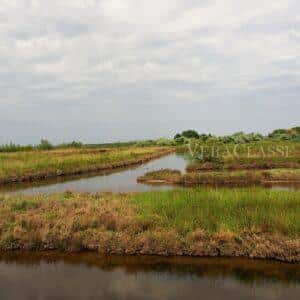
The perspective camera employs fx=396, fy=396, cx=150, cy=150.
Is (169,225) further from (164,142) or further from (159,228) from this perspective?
(164,142)

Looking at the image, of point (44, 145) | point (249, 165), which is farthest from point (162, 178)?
point (44, 145)

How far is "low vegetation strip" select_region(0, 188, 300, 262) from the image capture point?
7953mm

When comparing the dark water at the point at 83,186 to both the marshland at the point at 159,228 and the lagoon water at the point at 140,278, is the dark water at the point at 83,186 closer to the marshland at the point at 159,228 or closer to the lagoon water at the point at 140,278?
the marshland at the point at 159,228

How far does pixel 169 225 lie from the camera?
8672 mm

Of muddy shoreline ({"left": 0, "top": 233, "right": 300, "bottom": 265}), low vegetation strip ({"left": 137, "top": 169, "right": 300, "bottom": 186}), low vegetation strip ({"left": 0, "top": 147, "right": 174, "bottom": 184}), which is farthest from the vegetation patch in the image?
muddy shoreline ({"left": 0, "top": 233, "right": 300, "bottom": 265})

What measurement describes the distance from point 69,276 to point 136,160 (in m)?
26.9

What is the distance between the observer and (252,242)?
7898 mm

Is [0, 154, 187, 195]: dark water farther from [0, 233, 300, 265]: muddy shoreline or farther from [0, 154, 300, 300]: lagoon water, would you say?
[0, 154, 300, 300]: lagoon water

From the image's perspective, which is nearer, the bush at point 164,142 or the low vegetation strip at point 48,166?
the low vegetation strip at point 48,166

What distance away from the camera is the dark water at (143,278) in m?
6.55

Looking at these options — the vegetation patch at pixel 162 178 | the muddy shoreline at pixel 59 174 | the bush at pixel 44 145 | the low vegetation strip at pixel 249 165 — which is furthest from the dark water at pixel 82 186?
the bush at pixel 44 145

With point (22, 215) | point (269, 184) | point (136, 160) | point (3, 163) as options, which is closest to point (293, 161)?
point (269, 184)

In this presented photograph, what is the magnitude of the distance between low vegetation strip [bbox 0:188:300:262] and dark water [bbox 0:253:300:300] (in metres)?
0.30

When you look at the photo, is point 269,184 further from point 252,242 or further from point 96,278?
point 96,278
